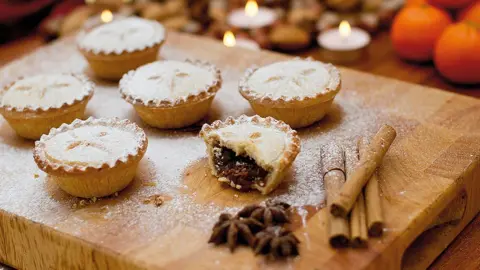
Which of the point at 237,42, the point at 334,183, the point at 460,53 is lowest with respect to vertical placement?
the point at 237,42

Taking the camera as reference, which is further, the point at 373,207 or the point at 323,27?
the point at 323,27

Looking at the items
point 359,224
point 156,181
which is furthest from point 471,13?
point 156,181

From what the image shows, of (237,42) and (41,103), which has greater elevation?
(41,103)

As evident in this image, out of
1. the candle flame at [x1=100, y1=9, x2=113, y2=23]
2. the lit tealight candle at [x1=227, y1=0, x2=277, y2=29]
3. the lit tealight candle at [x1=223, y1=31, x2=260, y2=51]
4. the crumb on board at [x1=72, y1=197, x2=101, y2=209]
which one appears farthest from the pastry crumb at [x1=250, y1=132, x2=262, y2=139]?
the candle flame at [x1=100, y1=9, x2=113, y2=23]

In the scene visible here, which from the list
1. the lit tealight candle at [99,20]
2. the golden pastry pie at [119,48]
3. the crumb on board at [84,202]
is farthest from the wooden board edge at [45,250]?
the lit tealight candle at [99,20]

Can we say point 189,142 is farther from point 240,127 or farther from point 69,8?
point 69,8

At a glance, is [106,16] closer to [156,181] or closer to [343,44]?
[343,44]

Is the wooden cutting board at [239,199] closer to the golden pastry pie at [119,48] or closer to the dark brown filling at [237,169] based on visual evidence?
the dark brown filling at [237,169]
